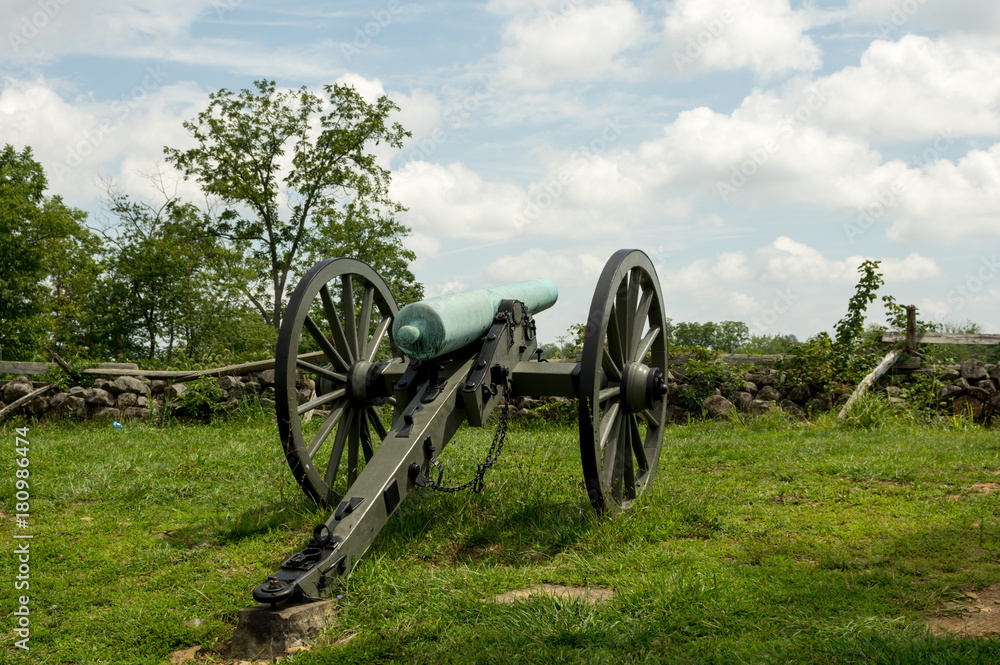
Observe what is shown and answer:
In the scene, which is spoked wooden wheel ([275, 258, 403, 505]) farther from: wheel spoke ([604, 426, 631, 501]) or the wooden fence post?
the wooden fence post

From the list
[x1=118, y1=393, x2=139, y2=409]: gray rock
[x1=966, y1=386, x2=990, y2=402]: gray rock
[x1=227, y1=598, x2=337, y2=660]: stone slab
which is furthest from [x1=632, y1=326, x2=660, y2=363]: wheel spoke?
[x1=118, y1=393, x2=139, y2=409]: gray rock

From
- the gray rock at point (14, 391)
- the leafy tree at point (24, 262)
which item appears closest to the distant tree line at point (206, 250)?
the leafy tree at point (24, 262)

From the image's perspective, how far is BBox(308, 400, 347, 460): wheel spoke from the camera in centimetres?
512

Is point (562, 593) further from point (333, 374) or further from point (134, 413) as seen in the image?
point (134, 413)

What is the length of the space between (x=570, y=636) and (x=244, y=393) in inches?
320

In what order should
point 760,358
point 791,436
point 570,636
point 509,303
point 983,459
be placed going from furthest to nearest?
point 760,358, point 791,436, point 983,459, point 509,303, point 570,636

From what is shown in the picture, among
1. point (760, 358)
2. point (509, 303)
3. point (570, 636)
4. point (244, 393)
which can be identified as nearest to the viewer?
point (570, 636)

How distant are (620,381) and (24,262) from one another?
2408 centimetres

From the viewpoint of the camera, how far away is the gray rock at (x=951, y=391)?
10820mm

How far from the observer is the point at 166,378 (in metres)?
10.7

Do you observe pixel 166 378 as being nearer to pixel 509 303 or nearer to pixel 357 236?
pixel 509 303

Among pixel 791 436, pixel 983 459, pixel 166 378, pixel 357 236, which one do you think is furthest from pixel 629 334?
pixel 357 236

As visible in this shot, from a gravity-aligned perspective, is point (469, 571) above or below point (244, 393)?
below

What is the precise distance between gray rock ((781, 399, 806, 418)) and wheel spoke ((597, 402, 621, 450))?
21.2ft
